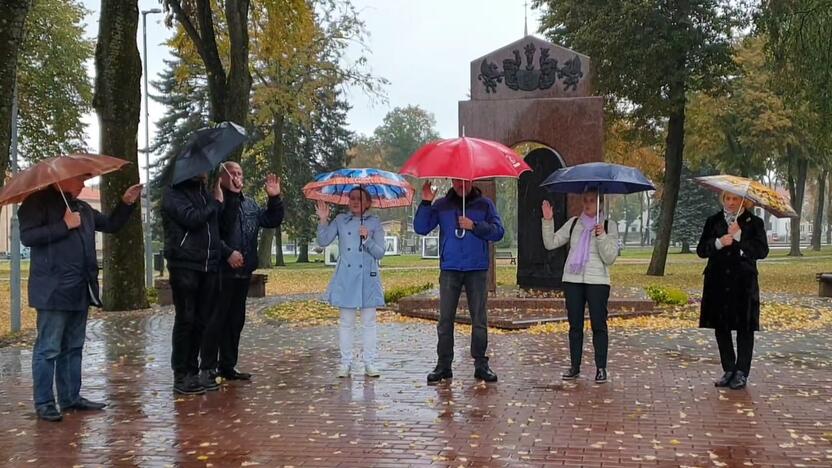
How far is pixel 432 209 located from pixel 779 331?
654 cm

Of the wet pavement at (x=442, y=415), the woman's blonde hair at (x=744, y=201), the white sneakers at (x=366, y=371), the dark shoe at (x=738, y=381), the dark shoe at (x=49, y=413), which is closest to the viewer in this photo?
the wet pavement at (x=442, y=415)

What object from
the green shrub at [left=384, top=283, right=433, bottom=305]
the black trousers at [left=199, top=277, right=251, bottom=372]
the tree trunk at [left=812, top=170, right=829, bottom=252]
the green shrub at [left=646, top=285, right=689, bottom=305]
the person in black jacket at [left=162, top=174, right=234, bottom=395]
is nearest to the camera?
the person in black jacket at [left=162, top=174, right=234, bottom=395]

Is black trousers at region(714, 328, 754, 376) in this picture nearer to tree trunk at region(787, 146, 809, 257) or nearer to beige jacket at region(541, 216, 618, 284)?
beige jacket at region(541, 216, 618, 284)

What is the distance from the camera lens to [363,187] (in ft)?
25.9

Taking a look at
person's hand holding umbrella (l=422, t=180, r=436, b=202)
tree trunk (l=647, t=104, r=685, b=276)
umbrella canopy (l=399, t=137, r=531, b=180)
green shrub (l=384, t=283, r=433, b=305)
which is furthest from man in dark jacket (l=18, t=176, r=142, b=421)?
Result: tree trunk (l=647, t=104, r=685, b=276)

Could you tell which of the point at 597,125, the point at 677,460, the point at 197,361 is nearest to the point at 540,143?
the point at 597,125

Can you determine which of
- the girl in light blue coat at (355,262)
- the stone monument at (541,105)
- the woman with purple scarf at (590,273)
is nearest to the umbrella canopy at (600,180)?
the woman with purple scarf at (590,273)

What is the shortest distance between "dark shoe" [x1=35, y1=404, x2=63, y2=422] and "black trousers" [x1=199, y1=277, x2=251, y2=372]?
4.70 ft

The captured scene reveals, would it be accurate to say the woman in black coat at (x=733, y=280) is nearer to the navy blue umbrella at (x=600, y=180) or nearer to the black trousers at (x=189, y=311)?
the navy blue umbrella at (x=600, y=180)

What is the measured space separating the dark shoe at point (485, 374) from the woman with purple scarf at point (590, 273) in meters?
0.70

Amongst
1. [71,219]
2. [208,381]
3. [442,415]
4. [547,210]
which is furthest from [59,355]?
[547,210]

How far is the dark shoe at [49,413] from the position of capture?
6221 mm

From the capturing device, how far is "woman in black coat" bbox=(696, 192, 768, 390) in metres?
7.23

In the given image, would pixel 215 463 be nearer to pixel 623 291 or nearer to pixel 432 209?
pixel 432 209
